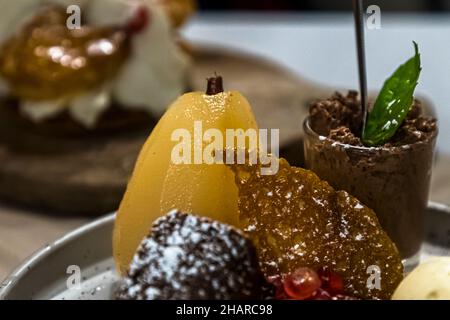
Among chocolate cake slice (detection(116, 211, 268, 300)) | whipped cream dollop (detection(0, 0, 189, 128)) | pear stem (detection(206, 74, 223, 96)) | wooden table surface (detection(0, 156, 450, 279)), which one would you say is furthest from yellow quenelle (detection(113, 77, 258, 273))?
whipped cream dollop (detection(0, 0, 189, 128))

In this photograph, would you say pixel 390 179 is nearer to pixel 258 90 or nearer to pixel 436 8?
pixel 258 90

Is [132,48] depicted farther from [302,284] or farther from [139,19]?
[302,284]

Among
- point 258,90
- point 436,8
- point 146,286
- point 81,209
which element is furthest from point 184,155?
point 436,8

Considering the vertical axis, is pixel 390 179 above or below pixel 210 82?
below

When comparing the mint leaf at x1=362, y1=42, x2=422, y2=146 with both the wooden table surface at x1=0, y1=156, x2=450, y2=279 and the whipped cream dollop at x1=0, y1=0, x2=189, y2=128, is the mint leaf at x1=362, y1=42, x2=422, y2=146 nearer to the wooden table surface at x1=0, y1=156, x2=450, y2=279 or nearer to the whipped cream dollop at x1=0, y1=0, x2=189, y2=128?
the wooden table surface at x1=0, y1=156, x2=450, y2=279

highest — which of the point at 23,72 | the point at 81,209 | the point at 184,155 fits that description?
the point at 184,155

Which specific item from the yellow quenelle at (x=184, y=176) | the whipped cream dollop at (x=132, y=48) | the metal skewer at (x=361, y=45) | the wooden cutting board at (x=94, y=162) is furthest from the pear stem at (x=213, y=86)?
the whipped cream dollop at (x=132, y=48)

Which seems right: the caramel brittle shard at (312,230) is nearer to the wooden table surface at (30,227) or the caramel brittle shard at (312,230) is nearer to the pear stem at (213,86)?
the pear stem at (213,86)
